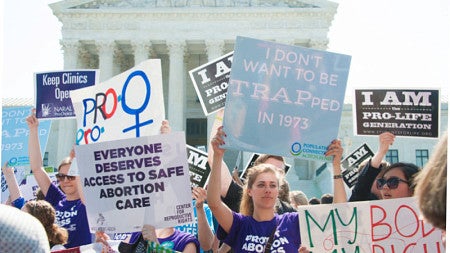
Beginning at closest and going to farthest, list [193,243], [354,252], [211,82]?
1. [354,252]
2. [193,243]
3. [211,82]

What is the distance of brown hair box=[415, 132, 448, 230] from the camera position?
199cm

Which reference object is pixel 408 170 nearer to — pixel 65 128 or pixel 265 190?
pixel 265 190

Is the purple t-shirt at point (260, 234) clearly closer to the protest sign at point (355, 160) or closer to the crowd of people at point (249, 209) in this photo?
the crowd of people at point (249, 209)

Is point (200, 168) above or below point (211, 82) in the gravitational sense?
below

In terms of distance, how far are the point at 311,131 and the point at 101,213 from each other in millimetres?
2096

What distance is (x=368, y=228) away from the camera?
4656mm

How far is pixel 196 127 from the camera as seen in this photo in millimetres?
52219

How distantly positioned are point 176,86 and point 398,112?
136 feet

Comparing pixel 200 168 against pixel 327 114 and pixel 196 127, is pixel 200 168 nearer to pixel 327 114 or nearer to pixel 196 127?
pixel 327 114


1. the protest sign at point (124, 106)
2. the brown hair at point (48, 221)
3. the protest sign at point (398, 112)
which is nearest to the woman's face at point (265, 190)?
the protest sign at point (124, 106)

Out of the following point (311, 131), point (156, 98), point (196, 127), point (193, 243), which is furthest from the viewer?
point (196, 127)

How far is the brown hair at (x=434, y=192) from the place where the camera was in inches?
78.4

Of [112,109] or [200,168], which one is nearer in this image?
[112,109]

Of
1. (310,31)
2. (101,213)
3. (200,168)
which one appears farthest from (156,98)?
(310,31)
